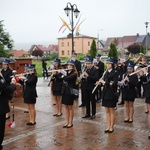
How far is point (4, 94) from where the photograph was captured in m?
6.02

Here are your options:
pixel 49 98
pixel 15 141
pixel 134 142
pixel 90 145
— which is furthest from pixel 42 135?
pixel 49 98

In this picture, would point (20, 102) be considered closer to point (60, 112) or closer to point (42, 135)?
point (60, 112)

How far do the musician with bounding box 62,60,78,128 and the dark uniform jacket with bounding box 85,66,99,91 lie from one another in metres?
0.79

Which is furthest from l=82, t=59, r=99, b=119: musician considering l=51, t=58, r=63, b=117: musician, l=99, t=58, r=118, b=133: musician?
l=99, t=58, r=118, b=133: musician

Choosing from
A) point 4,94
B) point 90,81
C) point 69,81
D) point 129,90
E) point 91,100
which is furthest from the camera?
point 91,100

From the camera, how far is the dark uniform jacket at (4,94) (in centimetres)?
581

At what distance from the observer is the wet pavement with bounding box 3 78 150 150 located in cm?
636

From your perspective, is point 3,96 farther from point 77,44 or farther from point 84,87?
point 77,44

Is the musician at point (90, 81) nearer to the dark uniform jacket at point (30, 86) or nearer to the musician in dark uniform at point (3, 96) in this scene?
the dark uniform jacket at point (30, 86)

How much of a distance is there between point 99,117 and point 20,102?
4667 mm

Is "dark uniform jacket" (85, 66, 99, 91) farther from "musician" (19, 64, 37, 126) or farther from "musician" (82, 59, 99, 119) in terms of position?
"musician" (19, 64, 37, 126)

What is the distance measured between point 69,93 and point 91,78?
1.17m

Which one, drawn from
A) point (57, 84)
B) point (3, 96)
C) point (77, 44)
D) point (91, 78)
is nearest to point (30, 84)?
point (57, 84)

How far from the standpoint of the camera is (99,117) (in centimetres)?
918
